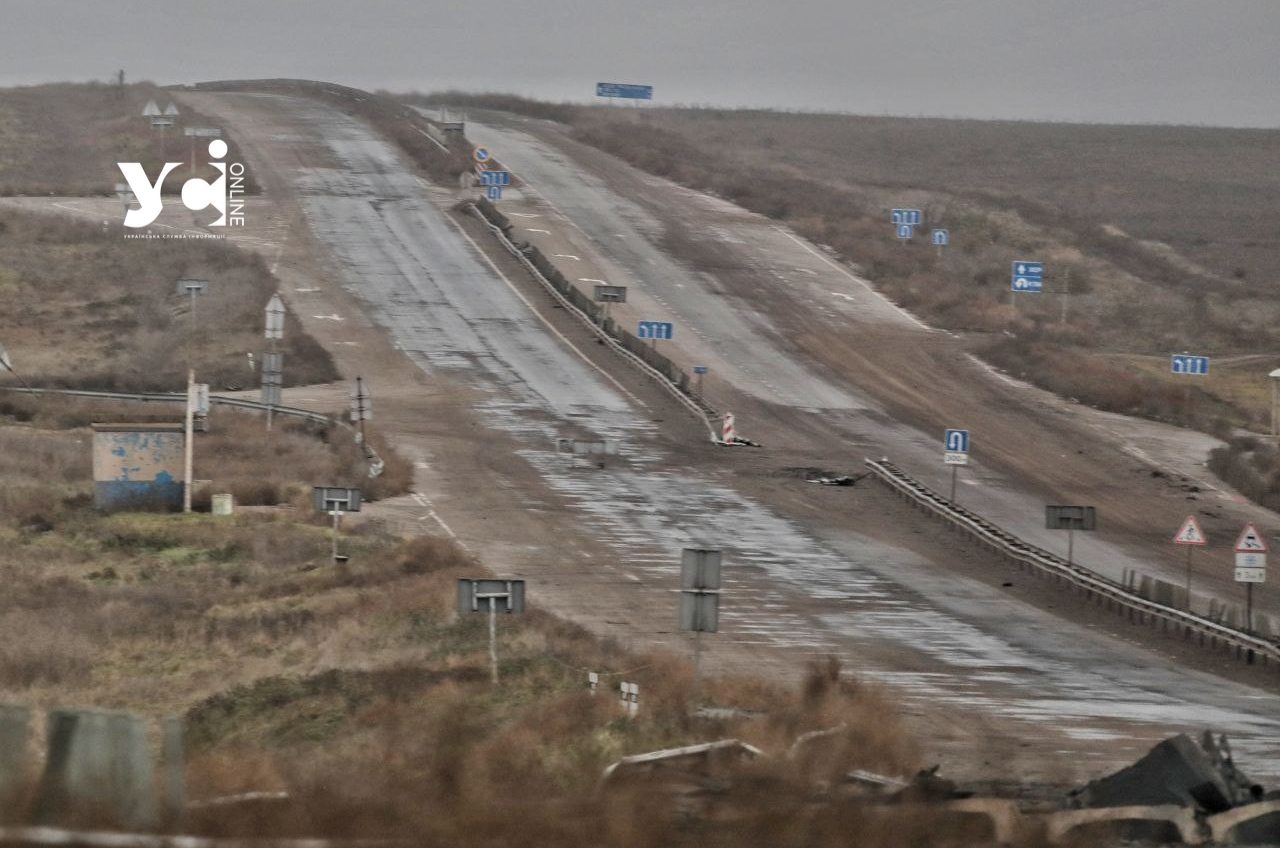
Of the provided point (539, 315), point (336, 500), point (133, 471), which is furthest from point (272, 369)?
point (539, 315)

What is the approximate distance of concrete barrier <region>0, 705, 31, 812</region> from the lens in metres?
10.2

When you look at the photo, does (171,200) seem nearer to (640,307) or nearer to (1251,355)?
(640,307)

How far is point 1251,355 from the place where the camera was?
78.2 metres

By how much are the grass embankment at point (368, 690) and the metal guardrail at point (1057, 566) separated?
1037cm

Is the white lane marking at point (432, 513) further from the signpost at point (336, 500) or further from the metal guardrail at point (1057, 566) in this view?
the metal guardrail at point (1057, 566)

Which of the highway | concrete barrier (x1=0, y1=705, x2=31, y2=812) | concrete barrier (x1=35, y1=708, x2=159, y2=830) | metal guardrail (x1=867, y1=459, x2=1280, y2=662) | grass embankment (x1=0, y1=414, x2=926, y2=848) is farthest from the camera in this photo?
metal guardrail (x1=867, y1=459, x2=1280, y2=662)

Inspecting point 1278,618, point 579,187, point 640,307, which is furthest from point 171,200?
point 1278,618

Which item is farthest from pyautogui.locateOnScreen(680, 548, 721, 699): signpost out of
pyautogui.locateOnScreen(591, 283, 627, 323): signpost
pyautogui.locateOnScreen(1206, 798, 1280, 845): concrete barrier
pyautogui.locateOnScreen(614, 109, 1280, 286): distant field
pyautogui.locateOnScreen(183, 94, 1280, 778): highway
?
pyautogui.locateOnScreen(614, 109, 1280, 286): distant field

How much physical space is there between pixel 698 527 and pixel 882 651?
13.0 meters

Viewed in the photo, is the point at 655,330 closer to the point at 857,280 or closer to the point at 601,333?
the point at 601,333

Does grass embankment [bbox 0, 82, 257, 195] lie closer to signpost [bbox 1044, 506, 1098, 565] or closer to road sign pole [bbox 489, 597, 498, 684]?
signpost [bbox 1044, 506, 1098, 565]

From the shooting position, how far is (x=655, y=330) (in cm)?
6388

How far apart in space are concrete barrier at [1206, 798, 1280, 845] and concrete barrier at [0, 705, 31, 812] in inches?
369

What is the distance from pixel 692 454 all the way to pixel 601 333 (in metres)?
16.3
